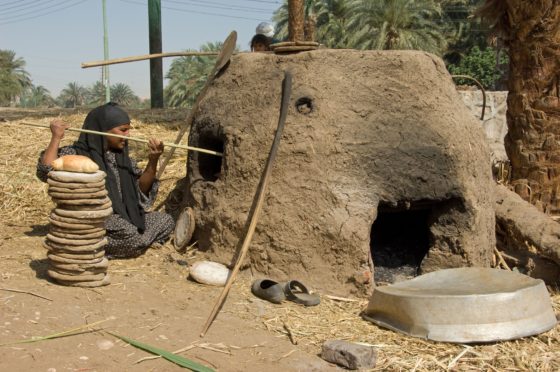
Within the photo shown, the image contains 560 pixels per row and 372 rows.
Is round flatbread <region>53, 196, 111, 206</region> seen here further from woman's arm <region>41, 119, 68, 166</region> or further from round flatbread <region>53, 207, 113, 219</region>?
woman's arm <region>41, 119, 68, 166</region>

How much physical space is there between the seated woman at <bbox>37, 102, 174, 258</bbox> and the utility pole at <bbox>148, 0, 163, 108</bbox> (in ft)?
21.2

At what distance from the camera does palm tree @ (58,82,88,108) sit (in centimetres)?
7144

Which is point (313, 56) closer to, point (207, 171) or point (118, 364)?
point (207, 171)

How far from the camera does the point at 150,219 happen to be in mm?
5641

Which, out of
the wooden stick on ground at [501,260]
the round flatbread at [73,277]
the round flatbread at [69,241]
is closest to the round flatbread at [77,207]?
the round flatbread at [69,241]

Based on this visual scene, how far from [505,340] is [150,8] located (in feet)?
31.9

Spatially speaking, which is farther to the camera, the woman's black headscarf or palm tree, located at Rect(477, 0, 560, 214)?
palm tree, located at Rect(477, 0, 560, 214)

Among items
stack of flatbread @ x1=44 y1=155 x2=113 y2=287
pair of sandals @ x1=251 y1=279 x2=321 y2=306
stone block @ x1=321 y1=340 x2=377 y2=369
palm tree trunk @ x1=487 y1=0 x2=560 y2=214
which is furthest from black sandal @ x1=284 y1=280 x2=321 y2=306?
palm tree trunk @ x1=487 y1=0 x2=560 y2=214

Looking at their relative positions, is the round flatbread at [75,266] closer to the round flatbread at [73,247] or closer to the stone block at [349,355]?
the round flatbread at [73,247]

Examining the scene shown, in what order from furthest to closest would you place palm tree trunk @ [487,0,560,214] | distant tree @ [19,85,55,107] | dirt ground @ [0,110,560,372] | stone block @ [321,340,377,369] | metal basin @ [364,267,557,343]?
1. distant tree @ [19,85,55,107]
2. palm tree trunk @ [487,0,560,214]
3. metal basin @ [364,267,557,343]
4. stone block @ [321,340,377,369]
5. dirt ground @ [0,110,560,372]

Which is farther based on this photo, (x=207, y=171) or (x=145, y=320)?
(x=207, y=171)

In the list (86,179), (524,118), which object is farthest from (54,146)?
(524,118)

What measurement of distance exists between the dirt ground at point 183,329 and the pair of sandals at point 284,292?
0.06m

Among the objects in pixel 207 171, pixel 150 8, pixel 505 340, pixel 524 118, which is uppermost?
pixel 150 8
